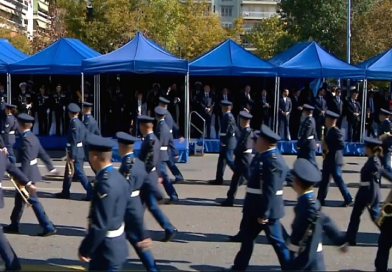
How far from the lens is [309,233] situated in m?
5.61

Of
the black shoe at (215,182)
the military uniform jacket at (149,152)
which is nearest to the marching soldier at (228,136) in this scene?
the black shoe at (215,182)

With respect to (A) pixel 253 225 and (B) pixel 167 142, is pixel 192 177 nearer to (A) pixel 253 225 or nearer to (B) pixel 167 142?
(B) pixel 167 142

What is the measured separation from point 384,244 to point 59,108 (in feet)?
48.0

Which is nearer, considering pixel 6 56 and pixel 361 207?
pixel 361 207

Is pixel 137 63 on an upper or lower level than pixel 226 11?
lower

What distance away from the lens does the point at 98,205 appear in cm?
536

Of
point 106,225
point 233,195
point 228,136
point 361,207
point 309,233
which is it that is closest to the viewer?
point 106,225

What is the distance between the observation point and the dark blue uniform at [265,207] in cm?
690

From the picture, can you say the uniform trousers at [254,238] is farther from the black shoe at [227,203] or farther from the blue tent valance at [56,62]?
the blue tent valance at [56,62]

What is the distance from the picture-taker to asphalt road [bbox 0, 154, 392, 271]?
7.93 meters

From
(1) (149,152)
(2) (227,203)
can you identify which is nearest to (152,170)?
(1) (149,152)

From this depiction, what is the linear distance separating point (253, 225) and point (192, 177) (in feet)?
25.1

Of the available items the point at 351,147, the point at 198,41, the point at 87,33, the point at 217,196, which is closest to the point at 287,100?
the point at 351,147

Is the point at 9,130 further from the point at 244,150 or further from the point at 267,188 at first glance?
the point at 267,188
